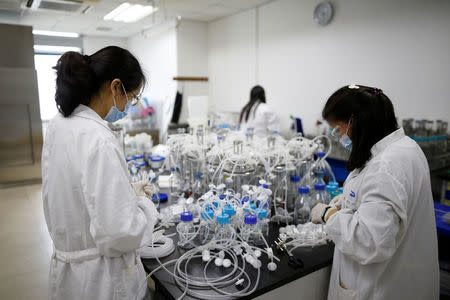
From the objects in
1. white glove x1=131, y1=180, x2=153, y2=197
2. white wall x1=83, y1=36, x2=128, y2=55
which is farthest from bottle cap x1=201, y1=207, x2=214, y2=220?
white wall x1=83, y1=36, x2=128, y2=55

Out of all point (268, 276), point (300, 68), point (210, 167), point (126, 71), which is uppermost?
point (300, 68)

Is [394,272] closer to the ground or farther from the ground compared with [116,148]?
closer to the ground

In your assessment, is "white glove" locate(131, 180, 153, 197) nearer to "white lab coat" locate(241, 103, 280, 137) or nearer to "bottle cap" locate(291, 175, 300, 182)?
"bottle cap" locate(291, 175, 300, 182)

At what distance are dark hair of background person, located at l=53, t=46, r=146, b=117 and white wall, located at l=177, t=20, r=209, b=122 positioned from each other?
4.74 meters

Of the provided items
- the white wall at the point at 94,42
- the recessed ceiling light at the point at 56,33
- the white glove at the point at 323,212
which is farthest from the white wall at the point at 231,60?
the white glove at the point at 323,212

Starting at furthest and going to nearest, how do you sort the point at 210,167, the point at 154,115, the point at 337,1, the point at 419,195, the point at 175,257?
the point at 154,115 < the point at 337,1 < the point at 210,167 < the point at 175,257 < the point at 419,195

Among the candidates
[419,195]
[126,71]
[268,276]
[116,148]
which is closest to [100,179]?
[116,148]

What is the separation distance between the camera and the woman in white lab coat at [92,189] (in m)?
0.90

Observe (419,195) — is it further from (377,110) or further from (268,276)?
(268,276)

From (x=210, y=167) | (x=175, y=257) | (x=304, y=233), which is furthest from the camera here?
(x=210, y=167)

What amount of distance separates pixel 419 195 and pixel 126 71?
3.69 feet

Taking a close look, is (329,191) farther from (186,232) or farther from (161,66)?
(161,66)

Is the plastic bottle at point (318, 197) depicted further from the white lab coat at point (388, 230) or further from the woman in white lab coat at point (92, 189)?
the woman in white lab coat at point (92, 189)

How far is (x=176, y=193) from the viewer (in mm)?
2010
